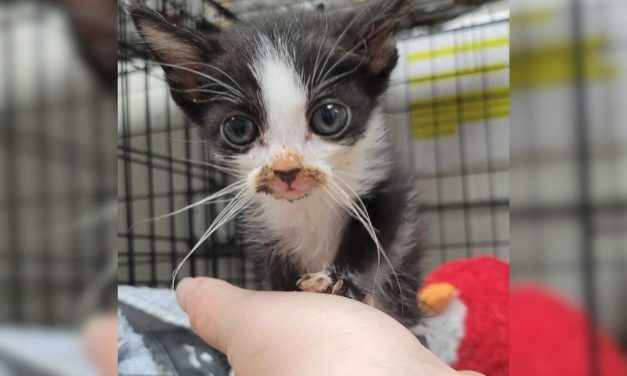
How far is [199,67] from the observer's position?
82cm

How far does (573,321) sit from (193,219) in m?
0.51

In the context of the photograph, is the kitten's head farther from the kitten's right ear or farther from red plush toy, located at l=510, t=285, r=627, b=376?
red plush toy, located at l=510, t=285, r=627, b=376

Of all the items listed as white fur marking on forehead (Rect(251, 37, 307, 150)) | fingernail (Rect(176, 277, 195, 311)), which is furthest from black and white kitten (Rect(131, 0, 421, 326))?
fingernail (Rect(176, 277, 195, 311))

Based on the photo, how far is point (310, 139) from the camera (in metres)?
0.76

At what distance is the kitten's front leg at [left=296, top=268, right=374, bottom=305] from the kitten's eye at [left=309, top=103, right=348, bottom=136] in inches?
7.3

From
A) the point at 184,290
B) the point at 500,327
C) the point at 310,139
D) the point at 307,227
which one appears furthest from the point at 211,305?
the point at 500,327

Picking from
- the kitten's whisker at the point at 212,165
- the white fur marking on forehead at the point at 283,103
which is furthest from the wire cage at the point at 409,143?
the white fur marking on forehead at the point at 283,103

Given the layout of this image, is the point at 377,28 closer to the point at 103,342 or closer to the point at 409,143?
the point at 409,143

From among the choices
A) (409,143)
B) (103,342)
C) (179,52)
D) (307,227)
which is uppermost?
(179,52)

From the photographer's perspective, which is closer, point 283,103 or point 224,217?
point 283,103

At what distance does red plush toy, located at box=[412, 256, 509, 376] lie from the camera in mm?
782

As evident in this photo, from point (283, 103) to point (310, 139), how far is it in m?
0.05

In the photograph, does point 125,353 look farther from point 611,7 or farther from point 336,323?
point 611,7

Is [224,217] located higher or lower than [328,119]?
lower
